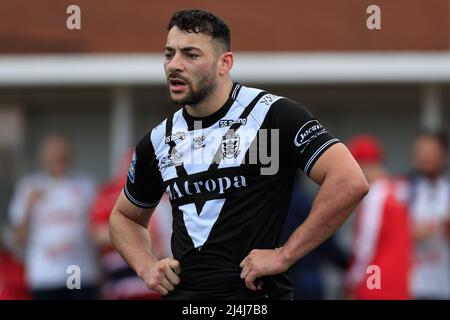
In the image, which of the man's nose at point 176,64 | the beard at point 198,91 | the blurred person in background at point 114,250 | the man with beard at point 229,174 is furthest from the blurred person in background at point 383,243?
the man's nose at point 176,64

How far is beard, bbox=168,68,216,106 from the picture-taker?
482cm

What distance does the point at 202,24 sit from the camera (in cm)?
482

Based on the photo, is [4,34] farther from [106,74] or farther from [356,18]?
[356,18]

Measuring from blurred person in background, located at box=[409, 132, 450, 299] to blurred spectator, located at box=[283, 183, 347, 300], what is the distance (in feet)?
2.23

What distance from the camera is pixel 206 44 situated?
4828 millimetres

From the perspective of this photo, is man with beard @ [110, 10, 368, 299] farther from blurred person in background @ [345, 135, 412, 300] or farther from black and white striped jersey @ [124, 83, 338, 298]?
blurred person in background @ [345, 135, 412, 300]

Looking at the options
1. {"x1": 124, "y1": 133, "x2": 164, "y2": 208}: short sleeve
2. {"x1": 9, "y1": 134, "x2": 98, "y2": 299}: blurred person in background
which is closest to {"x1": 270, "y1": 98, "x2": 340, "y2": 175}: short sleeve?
{"x1": 124, "y1": 133, "x2": 164, "y2": 208}: short sleeve

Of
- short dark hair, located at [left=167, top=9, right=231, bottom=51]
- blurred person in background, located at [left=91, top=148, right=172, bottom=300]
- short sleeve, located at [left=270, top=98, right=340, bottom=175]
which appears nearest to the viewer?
short sleeve, located at [left=270, top=98, right=340, bottom=175]

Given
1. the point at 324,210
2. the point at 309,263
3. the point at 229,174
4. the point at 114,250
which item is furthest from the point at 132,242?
the point at 309,263

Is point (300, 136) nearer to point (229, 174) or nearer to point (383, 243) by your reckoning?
point (229, 174)

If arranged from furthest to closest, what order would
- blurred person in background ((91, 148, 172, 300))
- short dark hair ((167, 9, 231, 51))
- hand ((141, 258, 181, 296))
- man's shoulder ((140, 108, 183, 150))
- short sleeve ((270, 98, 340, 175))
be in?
blurred person in background ((91, 148, 172, 300)) < man's shoulder ((140, 108, 183, 150)) < hand ((141, 258, 181, 296)) < short dark hair ((167, 9, 231, 51)) < short sleeve ((270, 98, 340, 175))

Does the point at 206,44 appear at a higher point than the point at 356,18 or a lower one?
lower

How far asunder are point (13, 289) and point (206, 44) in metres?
5.74
